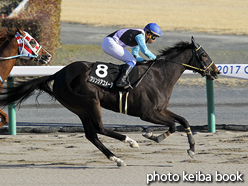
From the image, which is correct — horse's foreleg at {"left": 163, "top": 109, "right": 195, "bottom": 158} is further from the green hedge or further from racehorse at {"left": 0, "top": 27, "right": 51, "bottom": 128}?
the green hedge

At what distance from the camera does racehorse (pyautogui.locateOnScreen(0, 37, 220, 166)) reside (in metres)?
5.02

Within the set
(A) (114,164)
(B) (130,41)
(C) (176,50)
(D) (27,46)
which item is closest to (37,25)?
(D) (27,46)

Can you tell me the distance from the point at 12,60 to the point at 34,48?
0.35 m

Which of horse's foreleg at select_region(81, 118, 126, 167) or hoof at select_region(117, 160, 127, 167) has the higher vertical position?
horse's foreleg at select_region(81, 118, 126, 167)

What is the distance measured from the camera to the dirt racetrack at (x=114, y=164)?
14.2 feet

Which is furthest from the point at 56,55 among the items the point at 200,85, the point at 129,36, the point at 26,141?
the point at 129,36

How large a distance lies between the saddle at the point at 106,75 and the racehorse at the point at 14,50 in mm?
1059

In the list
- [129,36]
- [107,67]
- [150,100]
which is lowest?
[150,100]

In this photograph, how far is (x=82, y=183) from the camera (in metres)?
4.20

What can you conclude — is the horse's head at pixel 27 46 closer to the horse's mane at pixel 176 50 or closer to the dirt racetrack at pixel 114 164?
the dirt racetrack at pixel 114 164

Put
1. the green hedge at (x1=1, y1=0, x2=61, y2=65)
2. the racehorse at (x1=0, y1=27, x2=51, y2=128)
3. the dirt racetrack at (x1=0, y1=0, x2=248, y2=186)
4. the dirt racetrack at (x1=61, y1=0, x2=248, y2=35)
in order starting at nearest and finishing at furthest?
the dirt racetrack at (x1=0, y1=0, x2=248, y2=186)
the racehorse at (x1=0, y1=27, x2=51, y2=128)
the green hedge at (x1=1, y1=0, x2=61, y2=65)
the dirt racetrack at (x1=61, y1=0, x2=248, y2=35)

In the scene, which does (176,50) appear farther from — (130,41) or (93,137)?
(93,137)

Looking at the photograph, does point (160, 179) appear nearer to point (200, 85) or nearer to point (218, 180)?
point (218, 180)

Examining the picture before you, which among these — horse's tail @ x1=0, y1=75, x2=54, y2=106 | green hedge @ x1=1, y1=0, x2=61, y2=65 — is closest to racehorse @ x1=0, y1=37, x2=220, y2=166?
horse's tail @ x1=0, y1=75, x2=54, y2=106
